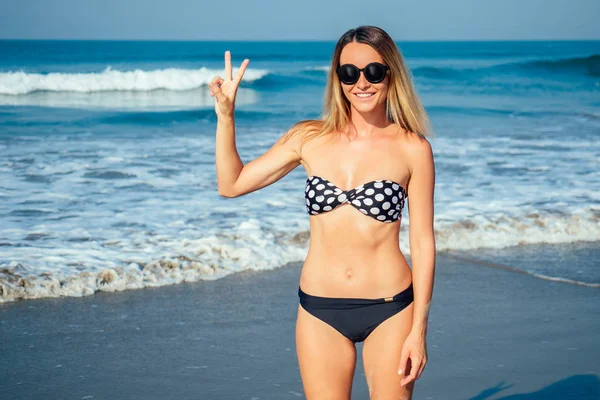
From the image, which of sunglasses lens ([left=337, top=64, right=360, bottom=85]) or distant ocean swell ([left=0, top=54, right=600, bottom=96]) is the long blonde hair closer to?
sunglasses lens ([left=337, top=64, right=360, bottom=85])

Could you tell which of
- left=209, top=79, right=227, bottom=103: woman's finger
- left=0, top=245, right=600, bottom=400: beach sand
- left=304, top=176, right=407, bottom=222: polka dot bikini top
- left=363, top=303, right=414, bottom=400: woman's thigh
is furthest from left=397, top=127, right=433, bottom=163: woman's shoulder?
left=0, top=245, right=600, bottom=400: beach sand

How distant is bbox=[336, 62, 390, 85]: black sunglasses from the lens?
9.14ft

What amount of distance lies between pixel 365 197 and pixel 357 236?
0.15 metres

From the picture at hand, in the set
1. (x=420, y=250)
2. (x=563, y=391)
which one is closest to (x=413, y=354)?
(x=420, y=250)

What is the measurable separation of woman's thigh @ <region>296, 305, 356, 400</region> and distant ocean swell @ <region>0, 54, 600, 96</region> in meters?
24.5

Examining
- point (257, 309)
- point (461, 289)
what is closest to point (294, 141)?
point (257, 309)

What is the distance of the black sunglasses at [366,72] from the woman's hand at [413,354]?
0.92m

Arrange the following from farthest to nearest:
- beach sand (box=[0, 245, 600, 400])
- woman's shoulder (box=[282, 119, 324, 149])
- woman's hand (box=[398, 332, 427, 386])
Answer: beach sand (box=[0, 245, 600, 400]) → woman's shoulder (box=[282, 119, 324, 149]) → woman's hand (box=[398, 332, 427, 386])

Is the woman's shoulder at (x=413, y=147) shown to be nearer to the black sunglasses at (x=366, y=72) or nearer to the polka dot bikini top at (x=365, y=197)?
the polka dot bikini top at (x=365, y=197)

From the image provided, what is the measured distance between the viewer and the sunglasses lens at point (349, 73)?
280 cm

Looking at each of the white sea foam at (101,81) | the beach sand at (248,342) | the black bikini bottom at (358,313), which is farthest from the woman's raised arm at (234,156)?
the white sea foam at (101,81)

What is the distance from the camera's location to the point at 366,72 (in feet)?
9.16

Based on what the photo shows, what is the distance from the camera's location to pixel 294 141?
2.94 metres

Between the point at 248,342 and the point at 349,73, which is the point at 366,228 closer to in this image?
the point at 349,73
